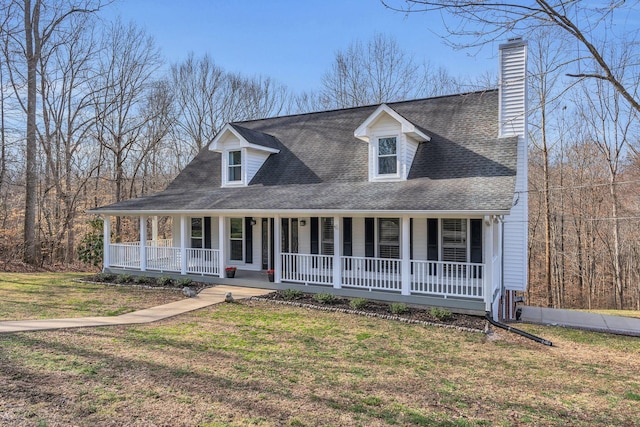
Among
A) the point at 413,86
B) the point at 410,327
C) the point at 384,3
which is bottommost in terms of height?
the point at 410,327

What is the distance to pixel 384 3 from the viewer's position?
595cm

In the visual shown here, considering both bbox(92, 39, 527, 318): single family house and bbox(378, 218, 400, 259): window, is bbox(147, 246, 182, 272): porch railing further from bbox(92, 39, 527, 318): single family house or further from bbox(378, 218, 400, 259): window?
bbox(378, 218, 400, 259): window

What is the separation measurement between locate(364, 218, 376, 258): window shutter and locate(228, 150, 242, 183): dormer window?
5872 mm

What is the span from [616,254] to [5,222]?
108 feet

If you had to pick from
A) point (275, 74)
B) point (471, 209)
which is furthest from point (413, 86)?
point (471, 209)

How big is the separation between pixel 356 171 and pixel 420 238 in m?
3.30

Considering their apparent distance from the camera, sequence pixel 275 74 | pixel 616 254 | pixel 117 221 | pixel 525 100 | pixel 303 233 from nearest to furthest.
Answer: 1. pixel 525 100
2. pixel 303 233
3. pixel 616 254
4. pixel 117 221
5. pixel 275 74

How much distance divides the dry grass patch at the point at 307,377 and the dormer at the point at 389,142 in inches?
214

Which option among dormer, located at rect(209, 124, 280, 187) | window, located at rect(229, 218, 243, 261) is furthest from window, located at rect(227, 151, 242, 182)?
window, located at rect(229, 218, 243, 261)

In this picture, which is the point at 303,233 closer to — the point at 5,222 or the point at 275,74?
the point at 5,222

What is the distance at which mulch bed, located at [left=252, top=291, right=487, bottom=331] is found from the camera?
8.77m

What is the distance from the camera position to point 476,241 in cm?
1049

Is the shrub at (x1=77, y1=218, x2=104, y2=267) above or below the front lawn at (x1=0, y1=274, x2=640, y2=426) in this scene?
above

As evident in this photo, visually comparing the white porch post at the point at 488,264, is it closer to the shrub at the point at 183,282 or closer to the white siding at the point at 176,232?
the shrub at the point at 183,282
